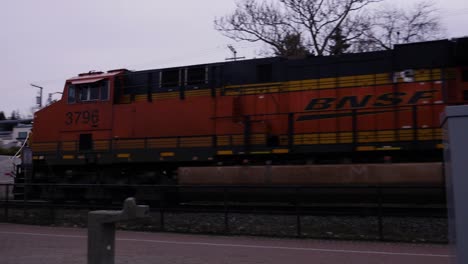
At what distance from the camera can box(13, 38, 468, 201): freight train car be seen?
13195 mm

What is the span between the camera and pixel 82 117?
57.3ft

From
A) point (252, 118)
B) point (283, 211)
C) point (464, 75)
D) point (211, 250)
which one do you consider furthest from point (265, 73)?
point (211, 250)

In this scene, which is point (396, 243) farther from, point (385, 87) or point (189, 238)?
point (385, 87)

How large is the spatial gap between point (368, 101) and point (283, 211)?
176 inches

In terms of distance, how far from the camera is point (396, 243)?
9.62 meters

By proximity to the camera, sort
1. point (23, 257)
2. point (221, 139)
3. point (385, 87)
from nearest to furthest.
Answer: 1. point (23, 257)
2. point (385, 87)
3. point (221, 139)

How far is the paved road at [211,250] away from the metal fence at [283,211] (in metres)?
0.81

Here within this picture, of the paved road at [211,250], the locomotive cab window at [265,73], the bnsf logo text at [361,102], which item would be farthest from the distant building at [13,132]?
the paved road at [211,250]

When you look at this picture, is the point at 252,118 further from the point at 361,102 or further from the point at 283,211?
the point at 283,211

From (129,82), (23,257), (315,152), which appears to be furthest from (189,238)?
(129,82)

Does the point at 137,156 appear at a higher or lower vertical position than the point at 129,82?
lower

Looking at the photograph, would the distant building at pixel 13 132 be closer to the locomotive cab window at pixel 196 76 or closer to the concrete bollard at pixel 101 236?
the locomotive cab window at pixel 196 76

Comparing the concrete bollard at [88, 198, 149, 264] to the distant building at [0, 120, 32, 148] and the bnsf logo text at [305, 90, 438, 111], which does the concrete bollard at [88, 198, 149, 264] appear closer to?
the bnsf logo text at [305, 90, 438, 111]

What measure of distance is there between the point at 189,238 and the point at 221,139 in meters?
5.23
